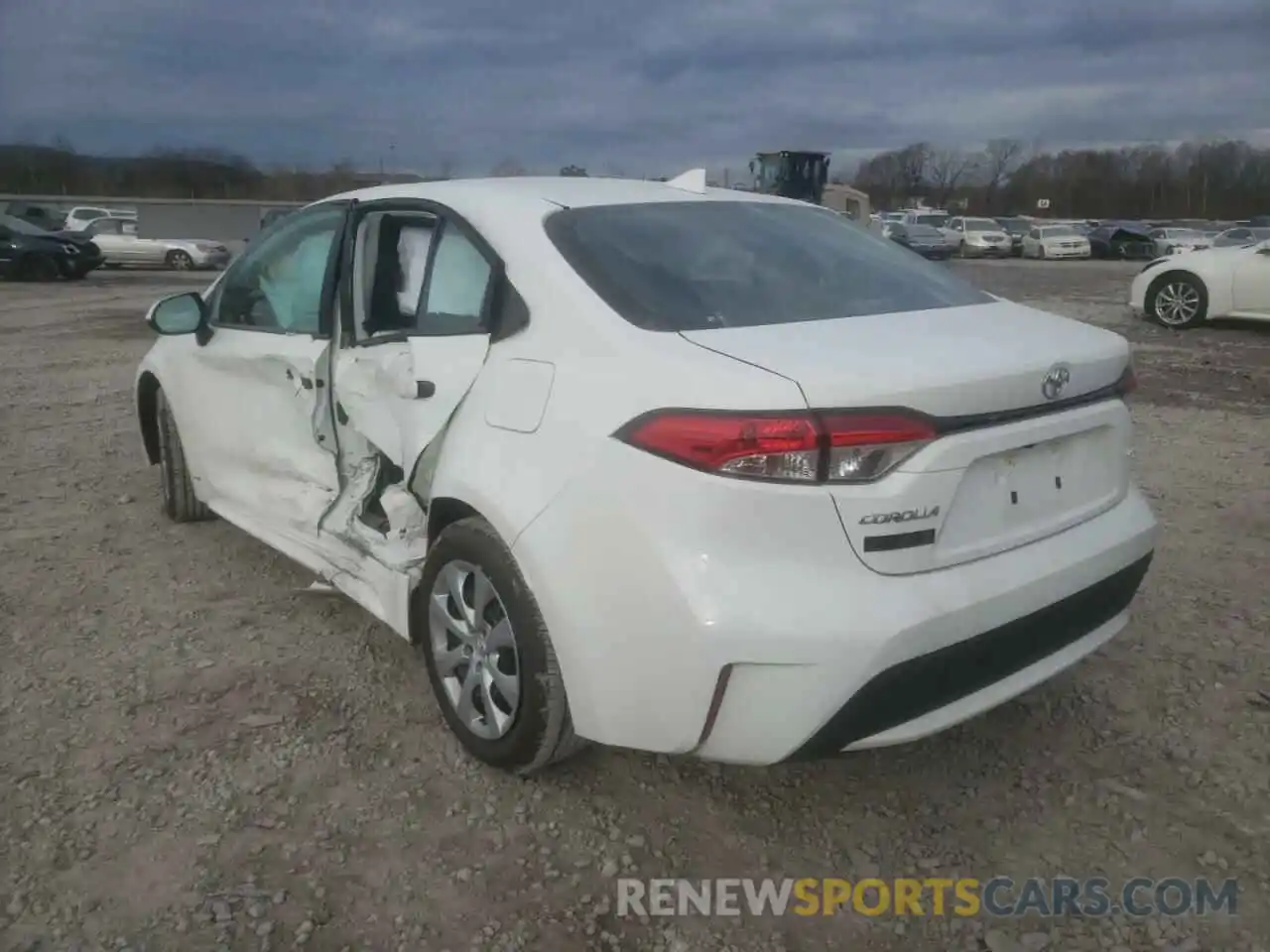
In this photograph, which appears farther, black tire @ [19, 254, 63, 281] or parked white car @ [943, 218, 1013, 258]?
parked white car @ [943, 218, 1013, 258]

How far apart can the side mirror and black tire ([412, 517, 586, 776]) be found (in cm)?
188

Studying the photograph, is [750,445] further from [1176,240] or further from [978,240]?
[1176,240]

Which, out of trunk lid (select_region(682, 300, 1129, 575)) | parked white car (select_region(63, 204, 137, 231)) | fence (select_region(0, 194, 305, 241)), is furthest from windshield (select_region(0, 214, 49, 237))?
trunk lid (select_region(682, 300, 1129, 575))

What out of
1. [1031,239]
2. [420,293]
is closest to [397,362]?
[420,293]

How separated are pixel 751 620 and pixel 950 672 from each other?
0.50m

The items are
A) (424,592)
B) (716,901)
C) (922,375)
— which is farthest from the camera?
(424,592)

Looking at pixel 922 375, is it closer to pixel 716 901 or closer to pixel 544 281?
pixel 544 281

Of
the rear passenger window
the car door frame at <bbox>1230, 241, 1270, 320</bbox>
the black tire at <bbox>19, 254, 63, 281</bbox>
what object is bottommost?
the black tire at <bbox>19, 254, 63, 281</bbox>

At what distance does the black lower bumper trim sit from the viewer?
218cm

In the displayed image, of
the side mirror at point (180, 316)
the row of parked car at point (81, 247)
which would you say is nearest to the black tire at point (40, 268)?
the row of parked car at point (81, 247)

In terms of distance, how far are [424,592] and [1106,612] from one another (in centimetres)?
184

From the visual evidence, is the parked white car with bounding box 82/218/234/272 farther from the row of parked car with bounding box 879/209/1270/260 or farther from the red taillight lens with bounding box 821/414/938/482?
the red taillight lens with bounding box 821/414/938/482

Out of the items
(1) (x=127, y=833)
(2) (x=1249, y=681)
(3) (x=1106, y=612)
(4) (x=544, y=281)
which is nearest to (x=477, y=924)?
(1) (x=127, y=833)

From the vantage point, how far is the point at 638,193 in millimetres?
3207
